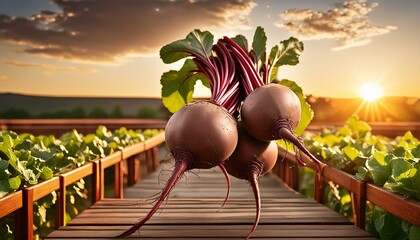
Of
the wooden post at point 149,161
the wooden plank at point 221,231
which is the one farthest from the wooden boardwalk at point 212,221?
the wooden post at point 149,161

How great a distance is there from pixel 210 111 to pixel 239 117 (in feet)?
1.45

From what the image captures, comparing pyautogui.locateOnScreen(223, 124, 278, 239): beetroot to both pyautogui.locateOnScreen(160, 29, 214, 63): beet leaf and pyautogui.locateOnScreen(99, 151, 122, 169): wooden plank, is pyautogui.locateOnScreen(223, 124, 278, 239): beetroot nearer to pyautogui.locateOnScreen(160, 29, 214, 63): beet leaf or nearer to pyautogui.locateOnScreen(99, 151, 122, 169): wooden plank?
pyautogui.locateOnScreen(160, 29, 214, 63): beet leaf

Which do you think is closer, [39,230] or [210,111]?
[210,111]

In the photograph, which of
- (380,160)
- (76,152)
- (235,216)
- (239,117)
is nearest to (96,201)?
(76,152)

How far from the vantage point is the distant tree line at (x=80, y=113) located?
60.3 feet

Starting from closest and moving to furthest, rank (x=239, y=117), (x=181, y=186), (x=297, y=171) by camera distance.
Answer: (x=239, y=117) → (x=297, y=171) → (x=181, y=186)

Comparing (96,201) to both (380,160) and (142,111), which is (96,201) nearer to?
(380,160)

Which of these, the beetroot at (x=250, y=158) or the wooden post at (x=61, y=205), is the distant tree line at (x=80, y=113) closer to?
the wooden post at (x=61, y=205)

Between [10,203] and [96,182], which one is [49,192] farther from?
[96,182]

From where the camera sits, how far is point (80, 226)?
290cm

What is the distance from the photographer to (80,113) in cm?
1898

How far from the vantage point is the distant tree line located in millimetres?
18375

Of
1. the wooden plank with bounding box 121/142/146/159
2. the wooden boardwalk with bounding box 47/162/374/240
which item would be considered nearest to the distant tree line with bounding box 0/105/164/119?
the wooden plank with bounding box 121/142/146/159

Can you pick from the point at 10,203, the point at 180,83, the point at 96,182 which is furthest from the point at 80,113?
the point at 10,203
